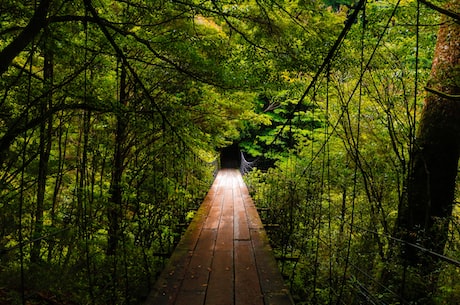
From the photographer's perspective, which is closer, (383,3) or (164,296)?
(164,296)

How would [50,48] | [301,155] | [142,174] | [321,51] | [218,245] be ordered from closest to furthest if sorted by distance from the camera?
[50,48]
[321,51]
[142,174]
[218,245]
[301,155]

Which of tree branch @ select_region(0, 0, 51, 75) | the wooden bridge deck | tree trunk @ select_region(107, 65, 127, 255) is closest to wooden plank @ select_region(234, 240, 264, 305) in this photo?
the wooden bridge deck

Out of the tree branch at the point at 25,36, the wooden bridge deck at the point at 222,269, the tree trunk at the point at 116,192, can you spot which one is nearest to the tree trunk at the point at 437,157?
the wooden bridge deck at the point at 222,269

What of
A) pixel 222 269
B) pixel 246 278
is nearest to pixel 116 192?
pixel 222 269

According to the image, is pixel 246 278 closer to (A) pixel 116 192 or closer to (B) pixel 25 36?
(A) pixel 116 192

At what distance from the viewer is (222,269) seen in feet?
7.76

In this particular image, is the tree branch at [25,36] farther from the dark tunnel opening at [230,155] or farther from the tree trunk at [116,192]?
the dark tunnel opening at [230,155]

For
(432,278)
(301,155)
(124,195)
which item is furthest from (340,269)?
(301,155)

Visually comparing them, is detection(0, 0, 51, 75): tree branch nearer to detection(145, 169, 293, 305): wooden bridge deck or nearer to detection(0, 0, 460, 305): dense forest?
detection(0, 0, 460, 305): dense forest

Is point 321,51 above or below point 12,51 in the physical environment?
above

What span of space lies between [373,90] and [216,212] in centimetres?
251

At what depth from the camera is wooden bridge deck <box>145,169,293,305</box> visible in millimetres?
1896

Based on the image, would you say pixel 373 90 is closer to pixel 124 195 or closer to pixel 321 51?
pixel 321 51

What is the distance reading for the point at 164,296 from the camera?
6.23 feet
